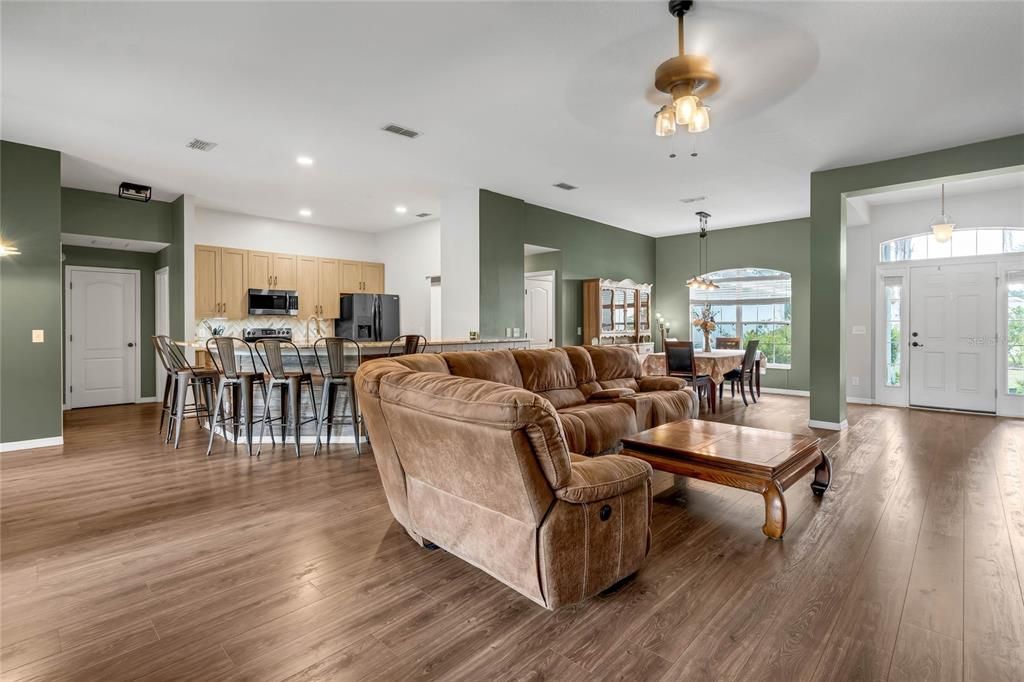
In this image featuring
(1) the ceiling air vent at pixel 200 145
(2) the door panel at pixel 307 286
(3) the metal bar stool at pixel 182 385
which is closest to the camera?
(1) the ceiling air vent at pixel 200 145

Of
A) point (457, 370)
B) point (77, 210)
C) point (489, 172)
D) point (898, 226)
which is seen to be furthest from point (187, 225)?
point (898, 226)

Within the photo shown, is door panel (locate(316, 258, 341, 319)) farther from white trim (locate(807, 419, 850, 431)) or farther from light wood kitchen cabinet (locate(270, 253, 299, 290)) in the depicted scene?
white trim (locate(807, 419, 850, 431))

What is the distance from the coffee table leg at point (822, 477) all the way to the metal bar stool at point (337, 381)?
3607 millimetres

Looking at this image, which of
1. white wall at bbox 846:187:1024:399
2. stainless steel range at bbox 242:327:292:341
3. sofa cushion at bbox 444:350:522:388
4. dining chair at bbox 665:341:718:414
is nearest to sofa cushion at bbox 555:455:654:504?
sofa cushion at bbox 444:350:522:388

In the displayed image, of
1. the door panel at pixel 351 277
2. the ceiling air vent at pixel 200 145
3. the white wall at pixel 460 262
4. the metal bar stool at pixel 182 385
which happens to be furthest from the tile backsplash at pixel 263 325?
the ceiling air vent at pixel 200 145

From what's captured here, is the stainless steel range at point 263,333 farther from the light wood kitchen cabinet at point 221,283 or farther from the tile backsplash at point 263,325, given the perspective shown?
the light wood kitchen cabinet at point 221,283

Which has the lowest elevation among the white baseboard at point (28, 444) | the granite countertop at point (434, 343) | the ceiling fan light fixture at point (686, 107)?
the white baseboard at point (28, 444)

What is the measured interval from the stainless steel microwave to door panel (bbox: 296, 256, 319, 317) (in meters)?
0.14

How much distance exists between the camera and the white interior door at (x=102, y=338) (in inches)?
284

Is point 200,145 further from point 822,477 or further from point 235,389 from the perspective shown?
point 822,477

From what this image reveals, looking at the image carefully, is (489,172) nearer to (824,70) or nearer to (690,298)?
(824,70)

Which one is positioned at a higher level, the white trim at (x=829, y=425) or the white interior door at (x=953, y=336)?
the white interior door at (x=953, y=336)

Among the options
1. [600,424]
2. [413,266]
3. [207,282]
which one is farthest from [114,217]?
[600,424]

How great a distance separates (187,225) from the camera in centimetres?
670
